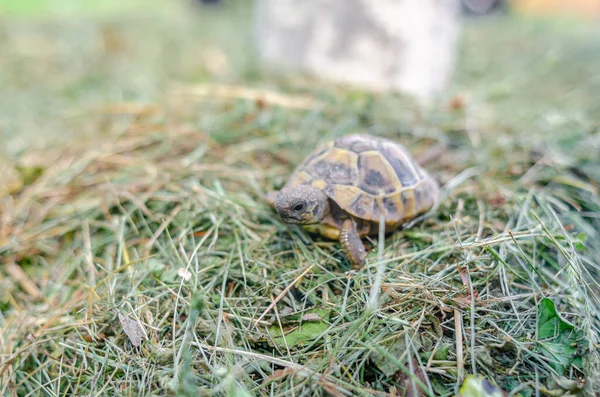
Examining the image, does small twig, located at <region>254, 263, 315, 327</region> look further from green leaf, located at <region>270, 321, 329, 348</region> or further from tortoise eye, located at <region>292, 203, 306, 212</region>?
tortoise eye, located at <region>292, 203, 306, 212</region>

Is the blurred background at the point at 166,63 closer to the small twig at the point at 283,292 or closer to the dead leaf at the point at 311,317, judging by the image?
the small twig at the point at 283,292

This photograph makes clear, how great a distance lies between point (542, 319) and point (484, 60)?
16.8 feet

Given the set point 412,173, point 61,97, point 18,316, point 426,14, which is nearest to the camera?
point 18,316

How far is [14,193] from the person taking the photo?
8.55ft

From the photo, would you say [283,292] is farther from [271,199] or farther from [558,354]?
[558,354]

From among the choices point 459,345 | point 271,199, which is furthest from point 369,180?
point 459,345

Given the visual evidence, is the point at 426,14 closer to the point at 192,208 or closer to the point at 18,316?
the point at 192,208

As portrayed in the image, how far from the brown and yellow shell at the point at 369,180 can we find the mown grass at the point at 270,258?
0.53 feet

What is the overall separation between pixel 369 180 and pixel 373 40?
8.30 feet

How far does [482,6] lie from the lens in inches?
431

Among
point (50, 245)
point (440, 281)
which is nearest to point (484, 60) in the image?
point (440, 281)

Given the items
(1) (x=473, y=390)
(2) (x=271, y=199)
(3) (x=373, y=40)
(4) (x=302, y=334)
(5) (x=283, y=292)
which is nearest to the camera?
Answer: (1) (x=473, y=390)

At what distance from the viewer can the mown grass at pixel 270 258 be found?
152 cm

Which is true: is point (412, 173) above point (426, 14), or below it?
below
